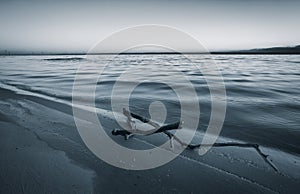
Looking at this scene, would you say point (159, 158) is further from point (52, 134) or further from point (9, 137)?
point (9, 137)

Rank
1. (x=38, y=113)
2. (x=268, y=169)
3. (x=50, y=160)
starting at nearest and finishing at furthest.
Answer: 1. (x=50, y=160)
2. (x=268, y=169)
3. (x=38, y=113)

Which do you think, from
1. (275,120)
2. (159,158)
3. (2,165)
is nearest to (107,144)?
(159,158)

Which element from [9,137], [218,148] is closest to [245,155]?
[218,148]

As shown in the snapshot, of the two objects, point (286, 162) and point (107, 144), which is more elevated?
point (107, 144)

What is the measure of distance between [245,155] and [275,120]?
352 centimetres

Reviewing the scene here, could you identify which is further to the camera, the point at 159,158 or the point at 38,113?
the point at 38,113

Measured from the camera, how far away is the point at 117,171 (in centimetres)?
299

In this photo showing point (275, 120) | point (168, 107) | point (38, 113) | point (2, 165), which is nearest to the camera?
point (2, 165)

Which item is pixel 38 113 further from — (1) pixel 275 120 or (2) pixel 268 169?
(1) pixel 275 120

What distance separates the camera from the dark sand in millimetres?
2604

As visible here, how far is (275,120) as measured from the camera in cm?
675

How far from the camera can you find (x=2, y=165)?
2.88 m

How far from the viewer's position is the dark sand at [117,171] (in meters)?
2.60

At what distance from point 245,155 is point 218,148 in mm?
485
